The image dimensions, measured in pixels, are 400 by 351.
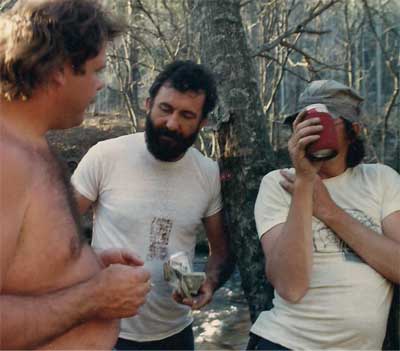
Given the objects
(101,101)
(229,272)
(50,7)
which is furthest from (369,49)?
(50,7)

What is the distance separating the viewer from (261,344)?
2.71 meters

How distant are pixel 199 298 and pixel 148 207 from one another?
1.58 feet

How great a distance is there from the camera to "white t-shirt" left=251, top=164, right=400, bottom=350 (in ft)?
8.46

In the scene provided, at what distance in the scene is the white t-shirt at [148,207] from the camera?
2947mm

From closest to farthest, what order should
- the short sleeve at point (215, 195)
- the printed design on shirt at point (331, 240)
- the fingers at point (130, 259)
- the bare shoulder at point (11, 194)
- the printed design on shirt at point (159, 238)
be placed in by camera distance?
1. the bare shoulder at point (11, 194)
2. the fingers at point (130, 259)
3. the printed design on shirt at point (331, 240)
4. the printed design on shirt at point (159, 238)
5. the short sleeve at point (215, 195)

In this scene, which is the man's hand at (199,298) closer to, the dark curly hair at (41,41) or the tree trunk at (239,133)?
the tree trunk at (239,133)

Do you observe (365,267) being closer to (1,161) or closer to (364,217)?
(364,217)

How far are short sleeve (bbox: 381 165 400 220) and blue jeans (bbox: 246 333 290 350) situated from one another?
0.72 m

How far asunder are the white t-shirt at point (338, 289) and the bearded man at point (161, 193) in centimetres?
43

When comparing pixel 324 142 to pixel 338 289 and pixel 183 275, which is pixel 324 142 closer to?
pixel 338 289

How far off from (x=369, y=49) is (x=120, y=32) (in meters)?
18.1

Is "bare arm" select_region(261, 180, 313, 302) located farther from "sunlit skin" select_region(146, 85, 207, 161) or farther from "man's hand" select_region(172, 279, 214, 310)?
"sunlit skin" select_region(146, 85, 207, 161)

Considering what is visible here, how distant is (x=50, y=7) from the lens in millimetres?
1985

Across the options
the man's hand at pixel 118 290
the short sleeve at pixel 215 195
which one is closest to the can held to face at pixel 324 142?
the short sleeve at pixel 215 195
